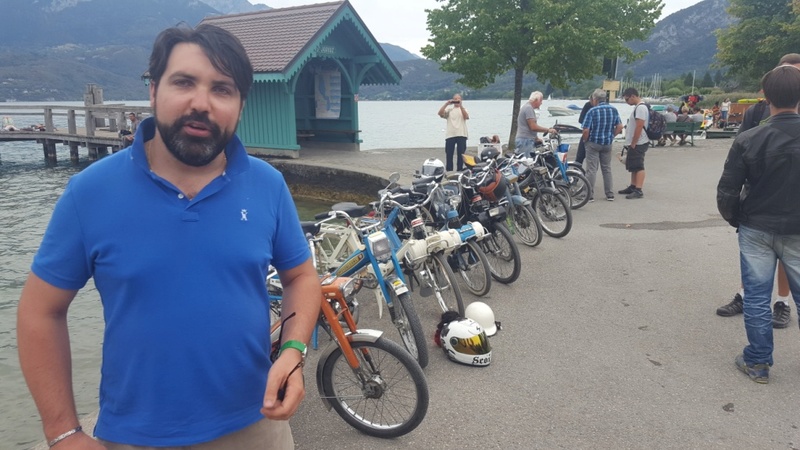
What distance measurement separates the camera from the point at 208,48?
170cm

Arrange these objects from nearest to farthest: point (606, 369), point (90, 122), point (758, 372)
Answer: point (758, 372), point (606, 369), point (90, 122)

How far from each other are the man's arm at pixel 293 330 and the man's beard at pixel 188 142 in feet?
1.63

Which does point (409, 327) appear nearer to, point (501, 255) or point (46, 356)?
point (501, 255)

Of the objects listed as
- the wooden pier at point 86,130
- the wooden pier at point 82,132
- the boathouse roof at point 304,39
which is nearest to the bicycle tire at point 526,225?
the boathouse roof at point 304,39

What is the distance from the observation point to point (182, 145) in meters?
1.62

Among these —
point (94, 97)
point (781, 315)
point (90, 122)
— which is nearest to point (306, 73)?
point (90, 122)

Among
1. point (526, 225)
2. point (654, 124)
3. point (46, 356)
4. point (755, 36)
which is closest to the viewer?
point (46, 356)

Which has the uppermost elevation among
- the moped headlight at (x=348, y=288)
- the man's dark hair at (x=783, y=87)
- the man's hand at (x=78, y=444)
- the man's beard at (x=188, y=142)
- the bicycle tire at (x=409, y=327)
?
the man's dark hair at (x=783, y=87)

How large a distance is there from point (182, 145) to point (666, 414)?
11.2 feet

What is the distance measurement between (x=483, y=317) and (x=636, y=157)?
22.9ft

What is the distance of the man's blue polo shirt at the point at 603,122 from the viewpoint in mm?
10031

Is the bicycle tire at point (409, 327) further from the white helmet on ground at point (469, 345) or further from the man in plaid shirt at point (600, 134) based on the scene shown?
the man in plaid shirt at point (600, 134)

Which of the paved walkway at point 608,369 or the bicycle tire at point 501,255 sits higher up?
the bicycle tire at point 501,255

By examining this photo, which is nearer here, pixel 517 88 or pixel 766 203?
pixel 766 203
